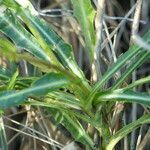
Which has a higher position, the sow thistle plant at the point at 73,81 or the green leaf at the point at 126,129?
the sow thistle plant at the point at 73,81

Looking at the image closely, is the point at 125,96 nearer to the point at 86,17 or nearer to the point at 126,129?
the point at 126,129

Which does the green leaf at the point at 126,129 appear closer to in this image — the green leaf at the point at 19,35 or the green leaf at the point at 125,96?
the green leaf at the point at 125,96

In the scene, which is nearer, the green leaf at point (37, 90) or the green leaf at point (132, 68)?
the green leaf at point (37, 90)

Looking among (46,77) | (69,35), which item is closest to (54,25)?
(69,35)

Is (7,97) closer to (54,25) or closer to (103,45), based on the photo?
(103,45)

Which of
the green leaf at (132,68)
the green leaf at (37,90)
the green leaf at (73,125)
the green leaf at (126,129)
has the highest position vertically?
the green leaf at (37,90)

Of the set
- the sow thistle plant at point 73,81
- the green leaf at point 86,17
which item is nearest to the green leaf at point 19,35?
the sow thistle plant at point 73,81

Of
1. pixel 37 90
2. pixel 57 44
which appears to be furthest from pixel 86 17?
pixel 37 90

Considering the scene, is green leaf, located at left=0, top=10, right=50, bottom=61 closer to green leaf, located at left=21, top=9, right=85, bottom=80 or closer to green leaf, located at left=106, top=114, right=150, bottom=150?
green leaf, located at left=21, top=9, right=85, bottom=80
